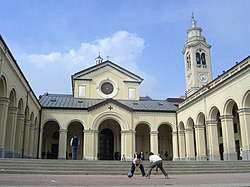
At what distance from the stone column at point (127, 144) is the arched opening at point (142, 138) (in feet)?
13.4

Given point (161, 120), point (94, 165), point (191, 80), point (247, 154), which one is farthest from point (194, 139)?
point (191, 80)

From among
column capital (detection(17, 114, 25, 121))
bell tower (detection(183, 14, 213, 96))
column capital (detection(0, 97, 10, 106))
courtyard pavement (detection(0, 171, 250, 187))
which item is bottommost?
courtyard pavement (detection(0, 171, 250, 187))

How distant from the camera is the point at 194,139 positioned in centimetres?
3434

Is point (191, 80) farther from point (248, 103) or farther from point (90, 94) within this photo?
point (248, 103)

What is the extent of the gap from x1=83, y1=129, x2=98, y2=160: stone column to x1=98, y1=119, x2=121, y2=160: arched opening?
350 cm

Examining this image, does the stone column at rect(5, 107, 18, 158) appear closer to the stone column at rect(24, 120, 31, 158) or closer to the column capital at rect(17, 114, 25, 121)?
the column capital at rect(17, 114, 25, 121)

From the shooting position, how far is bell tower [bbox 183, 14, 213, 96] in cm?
5842

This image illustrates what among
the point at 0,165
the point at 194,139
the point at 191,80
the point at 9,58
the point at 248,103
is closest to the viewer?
the point at 0,165

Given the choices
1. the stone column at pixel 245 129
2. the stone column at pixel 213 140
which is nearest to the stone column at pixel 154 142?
the stone column at pixel 213 140

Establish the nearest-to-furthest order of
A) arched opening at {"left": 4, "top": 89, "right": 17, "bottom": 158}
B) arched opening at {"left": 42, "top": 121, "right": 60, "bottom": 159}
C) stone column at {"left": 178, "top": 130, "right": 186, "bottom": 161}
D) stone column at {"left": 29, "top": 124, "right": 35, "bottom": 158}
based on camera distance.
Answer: arched opening at {"left": 4, "top": 89, "right": 17, "bottom": 158}, stone column at {"left": 29, "top": 124, "right": 35, "bottom": 158}, stone column at {"left": 178, "top": 130, "right": 186, "bottom": 161}, arched opening at {"left": 42, "top": 121, "right": 60, "bottom": 159}

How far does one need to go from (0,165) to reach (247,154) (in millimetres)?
17716

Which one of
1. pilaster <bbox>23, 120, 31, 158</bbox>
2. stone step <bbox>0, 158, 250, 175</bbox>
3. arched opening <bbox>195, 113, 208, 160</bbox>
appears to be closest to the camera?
stone step <bbox>0, 158, 250, 175</bbox>

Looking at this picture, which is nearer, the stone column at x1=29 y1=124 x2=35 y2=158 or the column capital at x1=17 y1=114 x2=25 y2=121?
the column capital at x1=17 y1=114 x2=25 y2=121

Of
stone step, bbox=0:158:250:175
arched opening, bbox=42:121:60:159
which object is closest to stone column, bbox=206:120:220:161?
stone step, bbox=0:158:250:175
